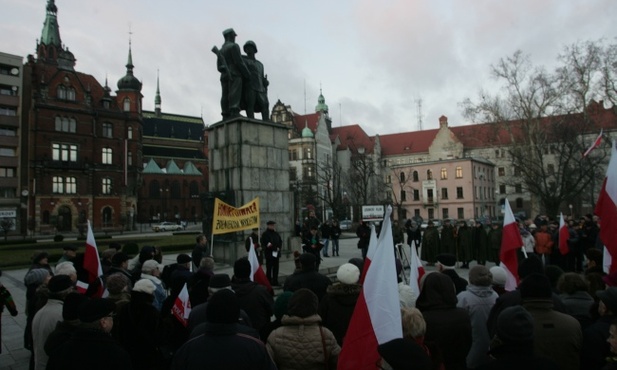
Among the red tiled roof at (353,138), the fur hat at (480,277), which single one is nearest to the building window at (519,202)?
the red tiled roof at (353,138)

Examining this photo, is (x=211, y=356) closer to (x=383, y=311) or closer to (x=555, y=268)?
(x=383, y=311)

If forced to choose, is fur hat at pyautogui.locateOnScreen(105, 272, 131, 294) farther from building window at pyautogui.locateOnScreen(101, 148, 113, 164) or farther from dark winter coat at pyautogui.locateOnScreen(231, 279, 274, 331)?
building window at pyautogui.locateOnScreen(101, 148, 113, 164)

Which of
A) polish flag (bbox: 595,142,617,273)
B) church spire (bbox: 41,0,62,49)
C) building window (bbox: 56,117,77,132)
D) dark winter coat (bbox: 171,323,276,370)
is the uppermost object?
church spire (bbox: 41,0,62,49)

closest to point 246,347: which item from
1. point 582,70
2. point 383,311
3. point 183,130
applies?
point 383,311

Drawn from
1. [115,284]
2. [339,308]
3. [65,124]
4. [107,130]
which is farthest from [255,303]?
[107,130]

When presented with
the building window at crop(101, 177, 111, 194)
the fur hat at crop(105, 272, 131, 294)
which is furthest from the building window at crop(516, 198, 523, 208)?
the fur hat at crop(105, 272, 131, 294)

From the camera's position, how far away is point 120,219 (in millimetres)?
62875

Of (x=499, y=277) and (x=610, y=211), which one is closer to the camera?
(x=499, y=277)

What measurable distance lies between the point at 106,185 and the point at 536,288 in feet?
220

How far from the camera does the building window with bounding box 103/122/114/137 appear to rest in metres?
63.9

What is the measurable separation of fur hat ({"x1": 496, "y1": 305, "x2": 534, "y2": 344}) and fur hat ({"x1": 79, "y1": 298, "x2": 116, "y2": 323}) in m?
2.93

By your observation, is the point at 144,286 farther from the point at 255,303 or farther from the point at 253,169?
the point at 253,169

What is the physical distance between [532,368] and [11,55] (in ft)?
227

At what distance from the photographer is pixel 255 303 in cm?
521
